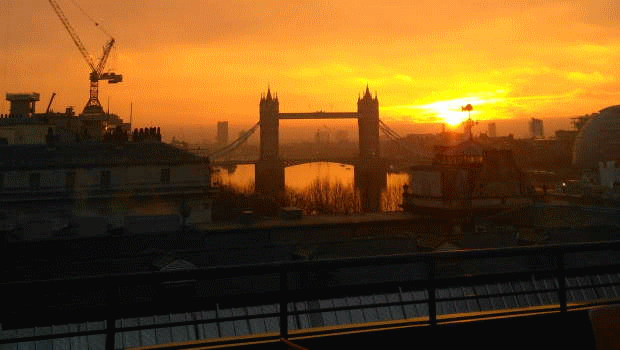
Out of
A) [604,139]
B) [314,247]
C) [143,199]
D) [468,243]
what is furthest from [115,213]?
[604,139]

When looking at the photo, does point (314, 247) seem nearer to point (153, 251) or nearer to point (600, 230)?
point (153, 251)

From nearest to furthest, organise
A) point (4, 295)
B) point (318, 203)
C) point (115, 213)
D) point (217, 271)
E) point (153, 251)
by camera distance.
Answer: point (4, 295) → point (217, 271) → point (153, 251) → point (115, 213) → point (318, 203)

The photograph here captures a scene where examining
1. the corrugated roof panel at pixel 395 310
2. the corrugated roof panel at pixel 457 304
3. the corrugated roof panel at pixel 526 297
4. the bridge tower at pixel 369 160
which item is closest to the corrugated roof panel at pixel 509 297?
the corrugated roof panel at pixel 526 297

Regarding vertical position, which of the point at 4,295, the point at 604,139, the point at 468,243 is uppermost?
the point at 604,139

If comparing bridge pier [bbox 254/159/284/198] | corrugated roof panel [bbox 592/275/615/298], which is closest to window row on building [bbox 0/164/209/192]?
corrugated roof panel [bbox 592/275/615/298]

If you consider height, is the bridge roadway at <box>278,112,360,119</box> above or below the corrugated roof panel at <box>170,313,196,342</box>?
above

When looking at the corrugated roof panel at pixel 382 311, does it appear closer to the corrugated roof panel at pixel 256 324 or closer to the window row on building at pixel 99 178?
the corrugated roof panel at pixel 256 324

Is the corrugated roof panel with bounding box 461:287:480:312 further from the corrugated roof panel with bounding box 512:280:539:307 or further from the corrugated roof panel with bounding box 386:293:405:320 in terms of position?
the corrugated roof panel with bounding box 386:293:405:320
